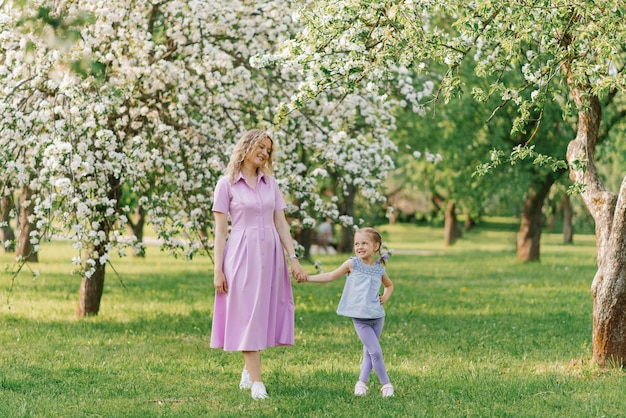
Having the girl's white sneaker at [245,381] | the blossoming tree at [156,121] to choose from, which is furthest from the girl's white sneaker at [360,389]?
the blossoming tree at [156,121]

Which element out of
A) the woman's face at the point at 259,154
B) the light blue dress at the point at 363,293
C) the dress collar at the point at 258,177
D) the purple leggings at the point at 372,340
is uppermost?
the woman's face at the point at 259,154

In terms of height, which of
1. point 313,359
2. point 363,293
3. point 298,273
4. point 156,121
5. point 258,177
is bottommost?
→ point 313,359

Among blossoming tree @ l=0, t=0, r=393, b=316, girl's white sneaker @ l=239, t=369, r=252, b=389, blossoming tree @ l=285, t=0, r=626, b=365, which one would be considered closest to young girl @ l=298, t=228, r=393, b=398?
girl's white sneaker @ l=239, t=369, r=252, b=389

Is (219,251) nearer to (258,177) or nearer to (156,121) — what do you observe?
(258,177)

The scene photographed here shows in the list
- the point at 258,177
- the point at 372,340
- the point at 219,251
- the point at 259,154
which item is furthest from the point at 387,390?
the point at 259,154

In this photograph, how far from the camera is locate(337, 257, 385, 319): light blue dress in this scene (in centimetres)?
729

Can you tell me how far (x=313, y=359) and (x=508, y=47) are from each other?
13.0 ft

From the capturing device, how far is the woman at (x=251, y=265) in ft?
24.3

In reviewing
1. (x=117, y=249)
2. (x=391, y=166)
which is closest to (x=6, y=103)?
(x=117, y=249)

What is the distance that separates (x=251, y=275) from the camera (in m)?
7.41

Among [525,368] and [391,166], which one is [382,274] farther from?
[391,166]

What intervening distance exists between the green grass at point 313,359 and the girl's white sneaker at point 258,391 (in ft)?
0.26

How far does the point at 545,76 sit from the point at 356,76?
1694 millimetres

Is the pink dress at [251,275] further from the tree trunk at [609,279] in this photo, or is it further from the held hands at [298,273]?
the tree trunk at [609,279]
